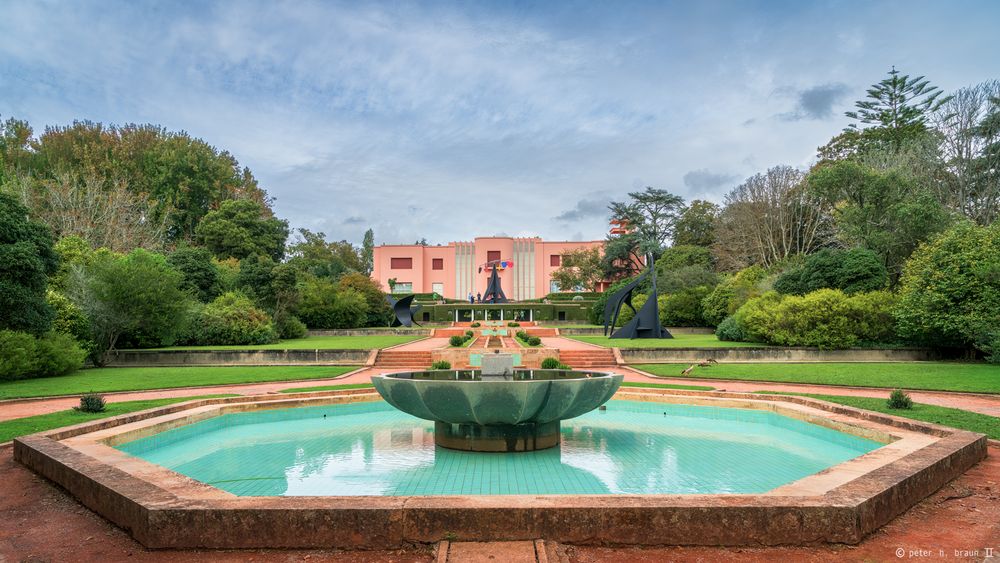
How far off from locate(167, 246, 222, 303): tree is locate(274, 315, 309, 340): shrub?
3509 mm

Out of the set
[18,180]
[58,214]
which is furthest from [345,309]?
[18,180]

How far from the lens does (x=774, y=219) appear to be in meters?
38.2

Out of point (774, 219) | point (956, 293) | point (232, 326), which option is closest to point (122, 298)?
point (232, 326)

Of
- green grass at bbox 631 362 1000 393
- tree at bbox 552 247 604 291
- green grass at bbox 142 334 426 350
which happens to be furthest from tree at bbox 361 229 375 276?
green grass at bbox 631 362 1000 393

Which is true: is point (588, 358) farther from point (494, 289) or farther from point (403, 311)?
point (494, 289)

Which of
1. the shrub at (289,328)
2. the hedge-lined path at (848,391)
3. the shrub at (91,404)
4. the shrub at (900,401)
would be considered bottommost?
the hedge-lined path at (848,391)

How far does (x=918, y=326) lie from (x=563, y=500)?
18360 millimetres

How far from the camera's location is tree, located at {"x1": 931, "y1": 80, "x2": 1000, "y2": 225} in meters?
27.6

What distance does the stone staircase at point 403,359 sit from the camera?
19.2m

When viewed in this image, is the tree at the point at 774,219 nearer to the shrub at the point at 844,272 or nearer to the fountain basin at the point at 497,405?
the shrub at the point at 844,272

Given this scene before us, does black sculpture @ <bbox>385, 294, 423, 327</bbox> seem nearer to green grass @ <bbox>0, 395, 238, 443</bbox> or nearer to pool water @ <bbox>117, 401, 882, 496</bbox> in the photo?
pool water @ <bbox>117, 401, 882, 496</bbox>

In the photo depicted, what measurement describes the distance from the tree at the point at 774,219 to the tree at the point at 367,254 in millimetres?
43999

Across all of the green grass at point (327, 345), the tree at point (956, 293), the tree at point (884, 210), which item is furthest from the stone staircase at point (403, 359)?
the tree at point (884, 210)

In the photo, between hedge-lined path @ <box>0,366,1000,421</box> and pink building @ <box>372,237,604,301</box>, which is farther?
pink building @ <box>372,237,604,301</box>
